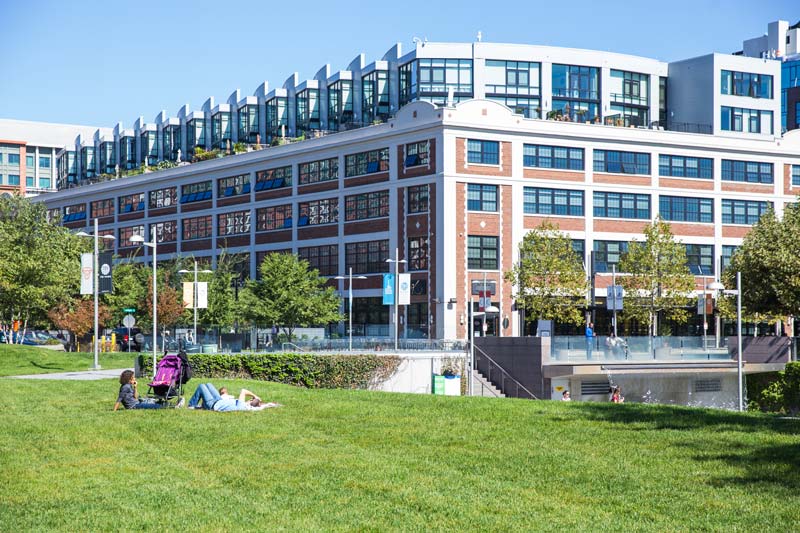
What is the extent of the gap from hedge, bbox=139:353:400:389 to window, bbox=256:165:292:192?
35718 millimetres

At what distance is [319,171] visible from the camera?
79.9 m

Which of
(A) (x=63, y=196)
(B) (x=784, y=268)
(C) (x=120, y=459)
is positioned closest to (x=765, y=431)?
(C) (x=120, y=459)

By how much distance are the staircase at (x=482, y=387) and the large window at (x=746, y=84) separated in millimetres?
42129

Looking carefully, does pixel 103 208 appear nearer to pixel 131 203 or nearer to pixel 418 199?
pixel 131 203

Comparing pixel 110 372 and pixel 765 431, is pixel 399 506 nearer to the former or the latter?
pixel 765 431

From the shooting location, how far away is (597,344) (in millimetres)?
50344

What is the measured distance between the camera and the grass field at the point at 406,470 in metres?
12.3

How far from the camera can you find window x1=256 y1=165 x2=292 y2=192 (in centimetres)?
8250

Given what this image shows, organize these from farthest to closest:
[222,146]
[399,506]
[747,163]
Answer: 1. [222,146]
2. [747,163]
3. [399,506]

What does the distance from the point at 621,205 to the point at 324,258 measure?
72.4ft

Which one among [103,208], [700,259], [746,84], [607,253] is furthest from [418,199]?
[103,208]

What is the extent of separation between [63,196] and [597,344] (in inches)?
2884

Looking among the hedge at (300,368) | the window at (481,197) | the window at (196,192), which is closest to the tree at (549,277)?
the window at (481,197)

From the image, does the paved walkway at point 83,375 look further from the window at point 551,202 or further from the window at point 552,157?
the window at point 552,157
